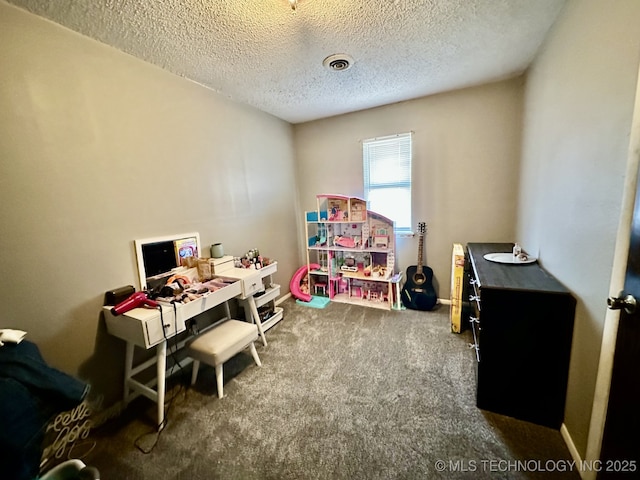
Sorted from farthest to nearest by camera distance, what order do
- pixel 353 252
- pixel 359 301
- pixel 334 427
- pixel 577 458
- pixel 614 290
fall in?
1. pixel 353 252
2. pixel 359 301
3. pixel 334 427
4. pixel 577 458
5. pixel 614 290

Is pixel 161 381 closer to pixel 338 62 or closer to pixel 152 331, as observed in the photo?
pixel 152 331

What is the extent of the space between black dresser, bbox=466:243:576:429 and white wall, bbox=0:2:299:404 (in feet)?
7.86

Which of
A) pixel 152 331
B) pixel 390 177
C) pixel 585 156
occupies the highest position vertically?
pixel 390 177

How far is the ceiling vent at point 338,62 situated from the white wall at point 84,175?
1178mm

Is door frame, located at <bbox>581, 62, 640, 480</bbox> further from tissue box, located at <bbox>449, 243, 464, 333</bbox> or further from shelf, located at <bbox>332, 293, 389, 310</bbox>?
shelf, located at <bbox>332, 293, 389, 310</bbox>

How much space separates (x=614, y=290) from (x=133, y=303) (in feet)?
8.10

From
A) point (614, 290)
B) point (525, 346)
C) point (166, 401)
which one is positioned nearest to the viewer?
point (614, 290)

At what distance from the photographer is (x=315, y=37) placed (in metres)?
1.69

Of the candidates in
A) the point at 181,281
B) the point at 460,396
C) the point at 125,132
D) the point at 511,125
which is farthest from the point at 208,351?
the point at 511,125

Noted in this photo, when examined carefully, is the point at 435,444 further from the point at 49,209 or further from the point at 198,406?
the point at 49,209

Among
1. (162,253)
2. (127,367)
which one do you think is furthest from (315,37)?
(127,367)

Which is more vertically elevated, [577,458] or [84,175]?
[84,175]

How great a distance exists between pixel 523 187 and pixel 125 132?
3.45m

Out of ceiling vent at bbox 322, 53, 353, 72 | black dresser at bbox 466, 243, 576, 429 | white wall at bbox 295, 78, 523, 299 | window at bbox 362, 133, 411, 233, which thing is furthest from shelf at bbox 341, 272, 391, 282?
ceiling vent at bbox 322, 53, 353, 72
